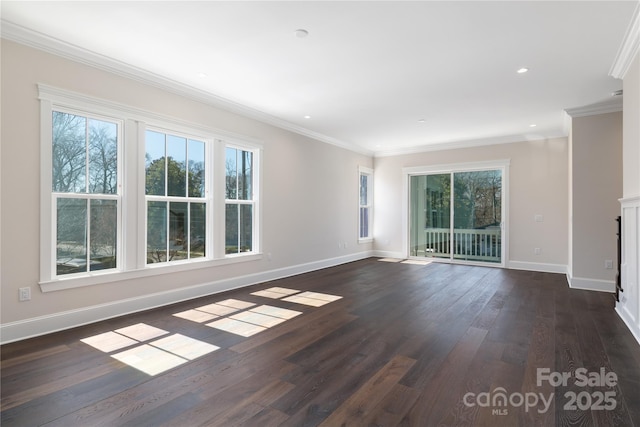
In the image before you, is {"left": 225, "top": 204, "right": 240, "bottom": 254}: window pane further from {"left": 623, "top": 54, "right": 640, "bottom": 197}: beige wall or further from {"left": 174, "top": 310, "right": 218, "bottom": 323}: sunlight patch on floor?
{"left": 623, "top": 54, "right": 640, "bottom": 197}: beige wall

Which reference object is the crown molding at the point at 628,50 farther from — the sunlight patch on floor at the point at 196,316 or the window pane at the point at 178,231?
the window pane at the point at 178,231

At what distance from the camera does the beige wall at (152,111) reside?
284 cm

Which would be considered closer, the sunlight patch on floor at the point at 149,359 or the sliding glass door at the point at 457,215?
the sunlight patch on floor at the point at 149,359

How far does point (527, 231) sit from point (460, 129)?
2512mm

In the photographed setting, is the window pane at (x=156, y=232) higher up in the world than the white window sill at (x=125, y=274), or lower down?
higher up

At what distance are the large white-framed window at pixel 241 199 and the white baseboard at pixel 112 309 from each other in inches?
18.8

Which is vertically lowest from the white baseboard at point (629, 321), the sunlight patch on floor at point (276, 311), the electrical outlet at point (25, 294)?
the sunlight patch on floor at point (276, 311)

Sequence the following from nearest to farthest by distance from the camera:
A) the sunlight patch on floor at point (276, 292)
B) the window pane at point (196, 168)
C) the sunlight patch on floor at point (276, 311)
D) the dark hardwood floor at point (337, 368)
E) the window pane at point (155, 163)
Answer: the dark hardwood floor at point (337, 368)
the sunlight patch on floor at point (276, 311)
the window pane at point (155, 163)
the window pane at point (196, 168)
the sunlight patch on floor at point (276, 292)

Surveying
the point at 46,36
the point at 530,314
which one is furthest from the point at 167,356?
the point at 530,314

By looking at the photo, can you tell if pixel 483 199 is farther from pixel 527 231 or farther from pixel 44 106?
pixel 44 106

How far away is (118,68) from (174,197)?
1.56m

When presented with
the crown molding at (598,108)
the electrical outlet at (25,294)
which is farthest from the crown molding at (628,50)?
the electrical outlet at (25,294)

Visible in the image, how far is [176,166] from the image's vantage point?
421cm

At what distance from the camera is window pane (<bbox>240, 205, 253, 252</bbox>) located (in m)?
5.09
